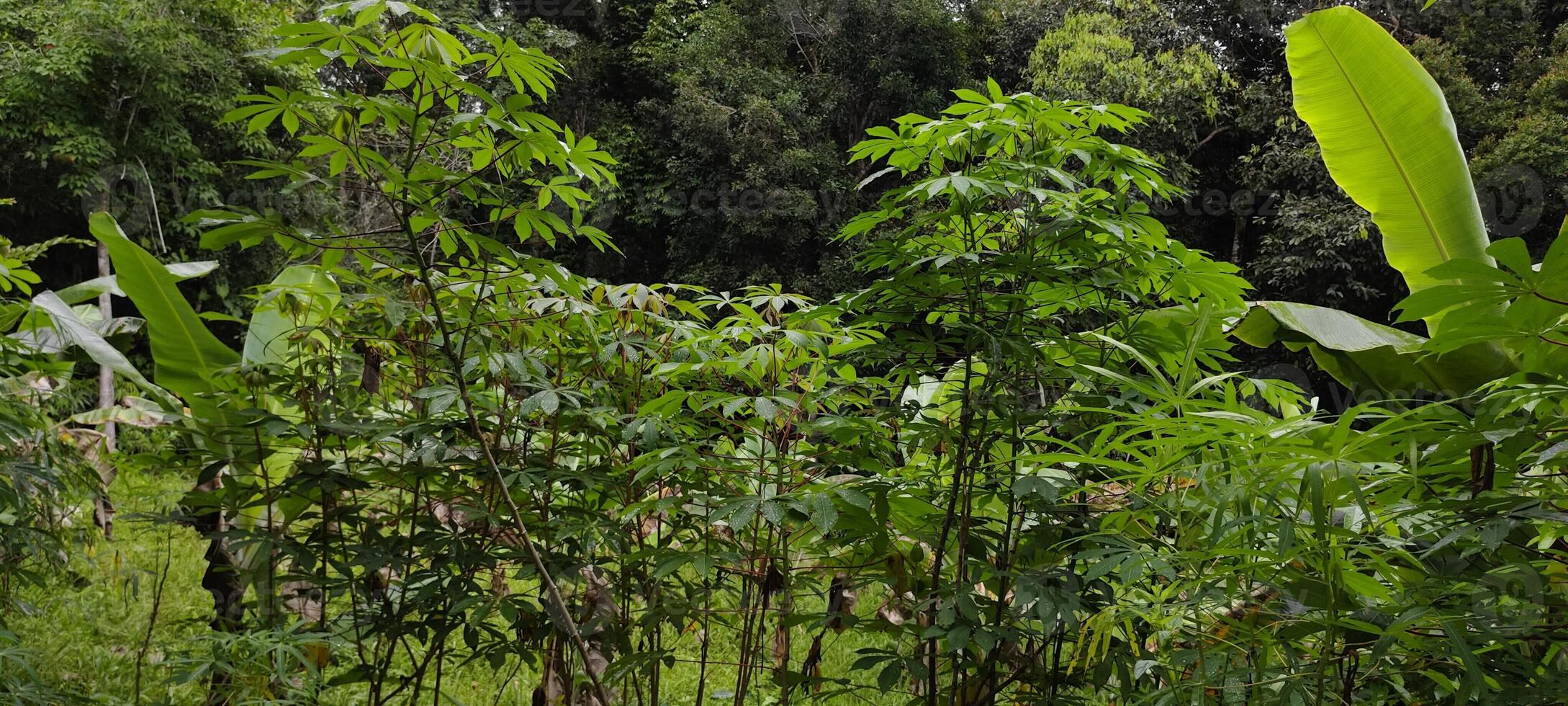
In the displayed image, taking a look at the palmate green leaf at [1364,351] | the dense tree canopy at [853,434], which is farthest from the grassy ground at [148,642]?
the palmate green leaf at [1364,351]

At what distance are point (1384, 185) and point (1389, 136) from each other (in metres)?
0.10

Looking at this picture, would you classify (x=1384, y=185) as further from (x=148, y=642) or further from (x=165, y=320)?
(x=148, y=642)

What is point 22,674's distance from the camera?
119cm

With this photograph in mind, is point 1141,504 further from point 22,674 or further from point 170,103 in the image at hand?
point 170,103

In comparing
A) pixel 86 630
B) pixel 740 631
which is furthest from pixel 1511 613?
pixel 86 630

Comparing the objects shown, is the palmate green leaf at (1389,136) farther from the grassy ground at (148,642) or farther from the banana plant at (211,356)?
the banana plant at (211,356)

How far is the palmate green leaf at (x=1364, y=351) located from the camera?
4.28ft

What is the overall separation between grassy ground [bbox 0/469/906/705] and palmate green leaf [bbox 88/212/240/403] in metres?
0.18

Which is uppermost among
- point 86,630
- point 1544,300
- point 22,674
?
point 1544,300

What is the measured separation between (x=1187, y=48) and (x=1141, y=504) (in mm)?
7573

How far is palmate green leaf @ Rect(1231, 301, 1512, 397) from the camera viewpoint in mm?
1305

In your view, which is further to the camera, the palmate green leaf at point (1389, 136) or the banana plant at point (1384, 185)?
the palmate green leaf at point (1389, 136)

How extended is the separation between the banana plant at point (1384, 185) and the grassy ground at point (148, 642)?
2.81 feet

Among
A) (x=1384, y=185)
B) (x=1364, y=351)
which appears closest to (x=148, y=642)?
(x=1364, y=351)
